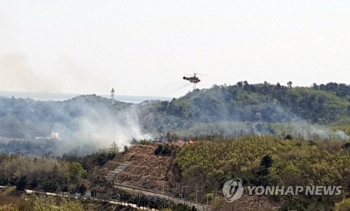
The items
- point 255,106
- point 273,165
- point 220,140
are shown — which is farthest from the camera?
point 255,106

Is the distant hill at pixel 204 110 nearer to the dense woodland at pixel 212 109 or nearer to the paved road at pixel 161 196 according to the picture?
the dense woodland at pixel 212 109

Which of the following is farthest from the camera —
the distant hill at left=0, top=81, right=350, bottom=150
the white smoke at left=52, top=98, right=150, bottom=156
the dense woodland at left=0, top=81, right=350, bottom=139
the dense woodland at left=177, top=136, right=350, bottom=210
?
the dense woodland at left=0, top=81, right=350, bottom=139

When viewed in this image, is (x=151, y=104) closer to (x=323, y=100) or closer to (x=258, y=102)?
(x=258, y=102)

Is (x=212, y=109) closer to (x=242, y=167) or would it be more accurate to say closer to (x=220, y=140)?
(x=220, y=140)

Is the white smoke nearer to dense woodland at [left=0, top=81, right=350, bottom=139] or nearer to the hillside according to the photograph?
dense woodland at [left=0, top=81, right=350, bottom=139]

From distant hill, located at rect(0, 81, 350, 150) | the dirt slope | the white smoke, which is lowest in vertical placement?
the dirt slope

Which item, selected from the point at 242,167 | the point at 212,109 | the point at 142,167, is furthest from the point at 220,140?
the point at 212,109

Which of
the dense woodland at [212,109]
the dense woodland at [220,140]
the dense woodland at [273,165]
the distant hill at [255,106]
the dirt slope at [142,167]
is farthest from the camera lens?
the distant hill at [255,106]

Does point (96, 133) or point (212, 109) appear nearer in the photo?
point (96, 133)

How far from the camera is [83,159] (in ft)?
233

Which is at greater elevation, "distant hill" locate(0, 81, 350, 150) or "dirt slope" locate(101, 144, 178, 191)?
"distant hill" locate(0, 81, 350, 150)

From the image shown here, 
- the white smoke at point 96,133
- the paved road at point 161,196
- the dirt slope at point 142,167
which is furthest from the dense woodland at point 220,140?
the paved road at point 161,196

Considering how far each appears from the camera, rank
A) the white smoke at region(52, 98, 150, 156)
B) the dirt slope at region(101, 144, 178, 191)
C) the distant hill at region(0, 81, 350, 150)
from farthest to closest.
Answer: the distant hill at region(0, 81, 350, 150) → the white smoke at region(52, 98, 150, 156) → the dirt slope at region(101, 144, 178, 191)

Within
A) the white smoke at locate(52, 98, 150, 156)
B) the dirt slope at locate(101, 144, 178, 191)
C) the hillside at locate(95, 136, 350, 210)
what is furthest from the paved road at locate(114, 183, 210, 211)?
the white smoke at locate(52, 98, 150, 156)
